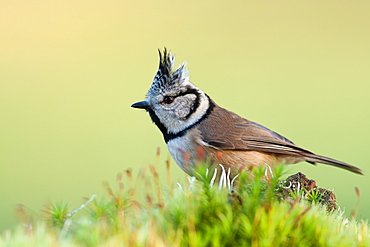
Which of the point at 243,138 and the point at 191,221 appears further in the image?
the point at 243,138

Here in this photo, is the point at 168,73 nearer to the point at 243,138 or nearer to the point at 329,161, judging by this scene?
the point at 243,138

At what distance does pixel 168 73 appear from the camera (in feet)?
17.3

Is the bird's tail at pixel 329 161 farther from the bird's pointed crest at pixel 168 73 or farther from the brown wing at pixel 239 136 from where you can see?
the bird's pointed crest at pixel 168 73

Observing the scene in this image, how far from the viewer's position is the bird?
5102 millimetres

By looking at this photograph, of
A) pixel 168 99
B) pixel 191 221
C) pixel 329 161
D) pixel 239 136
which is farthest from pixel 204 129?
pixel 191 221

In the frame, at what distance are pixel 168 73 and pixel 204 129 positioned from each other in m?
0.71

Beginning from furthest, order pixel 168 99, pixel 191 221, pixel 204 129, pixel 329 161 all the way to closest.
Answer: pixel 168 99
pixel 204 129
pixel 329 161
pixel 191 221

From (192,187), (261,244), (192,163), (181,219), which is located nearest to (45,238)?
(181,219)

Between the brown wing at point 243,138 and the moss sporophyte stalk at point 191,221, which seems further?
the brown wing at point 243,138

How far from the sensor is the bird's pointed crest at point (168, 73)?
5141 mm

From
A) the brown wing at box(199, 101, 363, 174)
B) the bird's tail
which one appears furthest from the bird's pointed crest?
the bird's tail

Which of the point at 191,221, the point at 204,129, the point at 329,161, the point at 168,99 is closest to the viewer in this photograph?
the point at 191,221

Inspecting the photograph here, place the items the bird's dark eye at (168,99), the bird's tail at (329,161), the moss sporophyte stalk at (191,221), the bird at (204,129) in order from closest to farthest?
the moss sporophyte stalk at (191,221) → the bird's tail at (329,161) → the bird at (204,129) → the bird's dark eye at (168,99)

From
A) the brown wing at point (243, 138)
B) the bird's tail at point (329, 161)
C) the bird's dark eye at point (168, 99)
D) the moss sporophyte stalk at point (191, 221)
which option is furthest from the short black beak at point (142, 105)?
the moss sporophyte stalk at point (191, 221)
